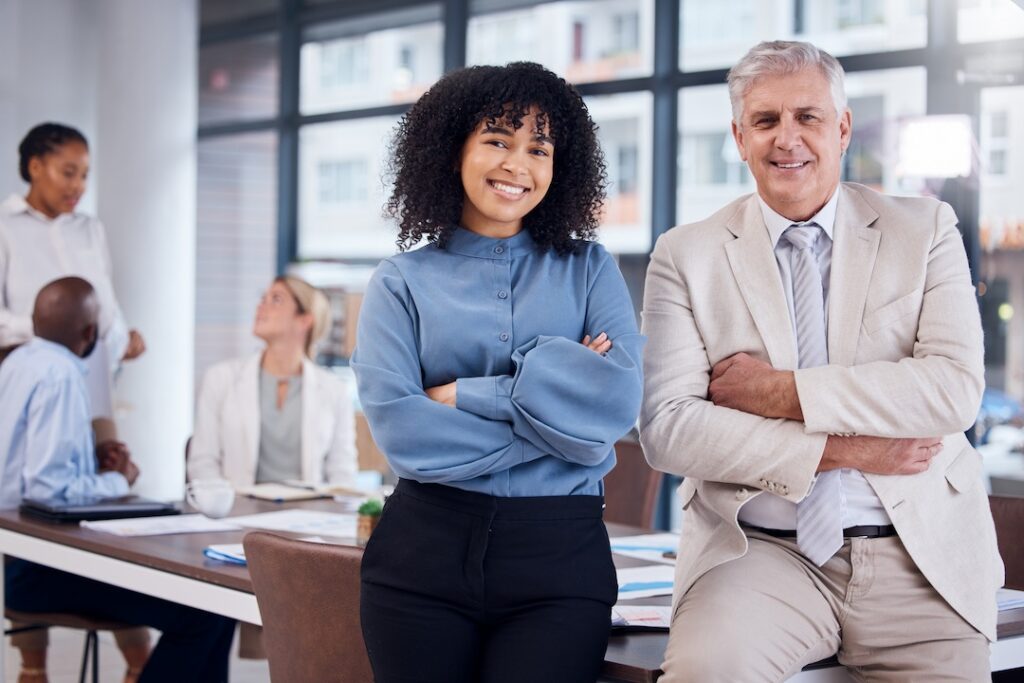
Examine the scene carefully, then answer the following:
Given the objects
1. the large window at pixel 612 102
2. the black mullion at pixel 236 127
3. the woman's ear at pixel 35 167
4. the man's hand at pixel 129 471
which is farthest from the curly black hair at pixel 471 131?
the black mullion at pixel 236 127

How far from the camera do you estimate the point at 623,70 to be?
6.27m

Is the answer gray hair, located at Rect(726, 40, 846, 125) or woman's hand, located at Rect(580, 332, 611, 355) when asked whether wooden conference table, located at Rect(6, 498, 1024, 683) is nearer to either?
woman's hand, located at Rect(580, 332, 611, 355)

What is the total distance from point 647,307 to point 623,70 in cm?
404

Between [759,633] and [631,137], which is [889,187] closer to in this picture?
[631,137]

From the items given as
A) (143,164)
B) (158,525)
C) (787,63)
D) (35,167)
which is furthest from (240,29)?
(787,63)

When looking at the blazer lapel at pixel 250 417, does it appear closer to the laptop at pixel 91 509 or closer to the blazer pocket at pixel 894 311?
the laptop at pixel 91 509

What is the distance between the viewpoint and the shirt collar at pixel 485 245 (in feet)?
7.11

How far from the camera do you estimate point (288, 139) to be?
25.6ft

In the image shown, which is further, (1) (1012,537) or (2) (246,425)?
(2) (246,425)

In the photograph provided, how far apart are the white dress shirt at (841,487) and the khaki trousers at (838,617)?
44 millimetres

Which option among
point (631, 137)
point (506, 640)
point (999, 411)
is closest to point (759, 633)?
point (506, 640)

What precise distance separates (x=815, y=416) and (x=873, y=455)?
0.42ft

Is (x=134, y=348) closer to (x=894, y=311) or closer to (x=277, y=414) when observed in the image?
(x=277, y=414)

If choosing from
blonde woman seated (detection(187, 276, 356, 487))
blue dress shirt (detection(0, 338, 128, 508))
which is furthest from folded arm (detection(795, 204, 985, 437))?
blonde woman seated (detection(187, 276, 356, 487))
